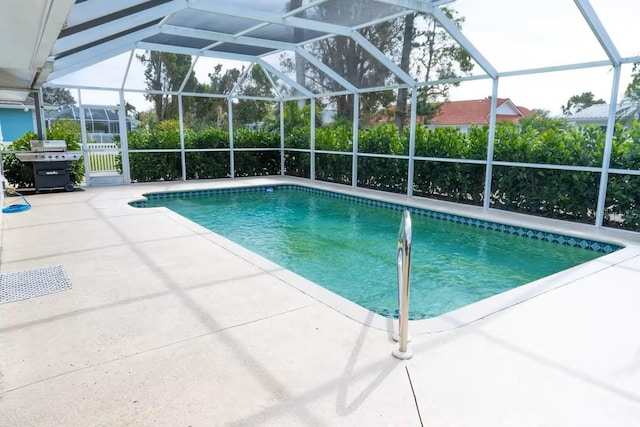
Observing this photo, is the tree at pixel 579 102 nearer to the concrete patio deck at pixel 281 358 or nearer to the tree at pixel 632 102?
the tree at pixel 632 102

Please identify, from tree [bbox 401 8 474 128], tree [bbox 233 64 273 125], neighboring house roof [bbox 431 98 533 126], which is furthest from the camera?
tree [bbox 233 64 273 125]

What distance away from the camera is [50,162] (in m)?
9.60

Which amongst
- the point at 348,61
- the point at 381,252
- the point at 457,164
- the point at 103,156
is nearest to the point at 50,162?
the point at 103,156

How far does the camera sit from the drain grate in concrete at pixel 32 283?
11.9ft

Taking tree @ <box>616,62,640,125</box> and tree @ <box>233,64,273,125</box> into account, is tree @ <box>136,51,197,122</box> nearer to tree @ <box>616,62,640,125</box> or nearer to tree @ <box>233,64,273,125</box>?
tree @ <box>233,64,273,125</box>

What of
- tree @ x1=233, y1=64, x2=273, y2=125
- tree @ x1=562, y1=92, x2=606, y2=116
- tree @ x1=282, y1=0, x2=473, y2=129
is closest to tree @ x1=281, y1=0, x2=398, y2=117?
tree @ x1=282, y1=0, x2=473, y2=129

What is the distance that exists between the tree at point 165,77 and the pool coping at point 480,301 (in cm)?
305

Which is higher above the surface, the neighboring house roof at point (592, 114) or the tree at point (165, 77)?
the tree at point (165, 77)

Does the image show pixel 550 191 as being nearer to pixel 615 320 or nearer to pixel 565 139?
pixel 565 139

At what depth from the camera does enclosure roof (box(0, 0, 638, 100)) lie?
424 cm

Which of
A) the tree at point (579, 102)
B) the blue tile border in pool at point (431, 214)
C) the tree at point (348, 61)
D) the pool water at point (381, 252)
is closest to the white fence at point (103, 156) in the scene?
the blue tile border in pool at point (431, 214)

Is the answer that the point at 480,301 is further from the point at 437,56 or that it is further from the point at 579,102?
the point at 437,56

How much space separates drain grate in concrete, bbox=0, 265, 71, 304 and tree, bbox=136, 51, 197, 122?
7.52 meters

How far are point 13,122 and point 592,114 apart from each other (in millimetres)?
23284
